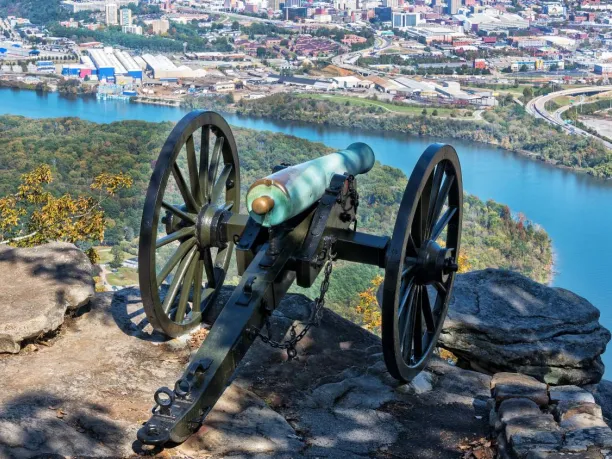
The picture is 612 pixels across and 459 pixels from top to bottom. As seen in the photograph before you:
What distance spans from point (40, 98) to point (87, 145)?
1009 inches

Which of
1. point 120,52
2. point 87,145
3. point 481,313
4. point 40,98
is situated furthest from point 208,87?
point 481,313

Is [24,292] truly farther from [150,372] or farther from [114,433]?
[114,433]

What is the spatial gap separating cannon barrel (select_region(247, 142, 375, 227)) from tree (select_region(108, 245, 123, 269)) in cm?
1165

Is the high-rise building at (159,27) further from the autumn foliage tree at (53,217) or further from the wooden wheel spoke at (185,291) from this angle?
the wooden wheel spoke at (185,291)

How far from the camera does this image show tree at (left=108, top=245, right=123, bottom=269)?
16.3 metres

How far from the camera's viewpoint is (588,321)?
19.6ft

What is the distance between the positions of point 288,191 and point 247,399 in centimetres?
105

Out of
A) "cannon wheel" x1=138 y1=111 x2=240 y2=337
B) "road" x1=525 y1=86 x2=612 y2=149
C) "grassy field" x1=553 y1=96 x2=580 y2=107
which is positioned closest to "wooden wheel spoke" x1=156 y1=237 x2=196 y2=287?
"cannon wheel" x1=138 y1=111 x2=240 y2=337

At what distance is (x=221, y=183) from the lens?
5.50 metres

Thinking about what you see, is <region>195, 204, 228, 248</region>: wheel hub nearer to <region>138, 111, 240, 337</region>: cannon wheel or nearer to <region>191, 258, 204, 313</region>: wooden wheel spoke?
<region>138, 111, 240, 337</region>: cannon wheel

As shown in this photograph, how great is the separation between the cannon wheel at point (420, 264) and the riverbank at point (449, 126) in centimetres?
3614

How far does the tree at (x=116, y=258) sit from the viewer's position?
16.3 metres

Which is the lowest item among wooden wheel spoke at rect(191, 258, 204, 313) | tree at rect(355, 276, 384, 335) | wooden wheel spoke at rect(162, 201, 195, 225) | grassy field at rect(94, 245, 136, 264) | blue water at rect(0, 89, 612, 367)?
blue water at rect(0, 89, 612, 367)

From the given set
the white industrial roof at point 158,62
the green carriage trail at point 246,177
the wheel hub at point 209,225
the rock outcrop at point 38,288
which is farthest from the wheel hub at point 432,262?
the white industrial roof at point 158,62
